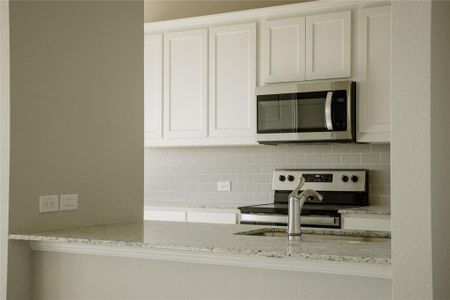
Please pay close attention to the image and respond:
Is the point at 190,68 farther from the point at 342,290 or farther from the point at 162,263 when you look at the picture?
the point at 342,290

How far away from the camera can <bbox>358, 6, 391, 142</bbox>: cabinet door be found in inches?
187

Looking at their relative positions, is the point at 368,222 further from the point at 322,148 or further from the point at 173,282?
the point at 173,282

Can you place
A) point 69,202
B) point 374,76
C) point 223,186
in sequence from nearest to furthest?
point 69,202, point 374,76, point 223,186

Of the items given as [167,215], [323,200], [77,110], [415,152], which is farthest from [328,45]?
[415,152]

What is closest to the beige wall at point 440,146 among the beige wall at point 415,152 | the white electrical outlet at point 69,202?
the beige wall at point 415,152

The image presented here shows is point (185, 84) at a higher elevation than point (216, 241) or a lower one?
higher

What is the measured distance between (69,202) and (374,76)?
2.47 metres

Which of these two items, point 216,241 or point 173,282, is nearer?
point 216,241

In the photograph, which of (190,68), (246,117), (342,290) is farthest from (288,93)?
(342,290)

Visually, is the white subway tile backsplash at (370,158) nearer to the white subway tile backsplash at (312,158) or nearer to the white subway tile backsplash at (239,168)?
the white subway tile backsplash at (239,168)

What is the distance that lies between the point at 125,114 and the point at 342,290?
185 centimetres

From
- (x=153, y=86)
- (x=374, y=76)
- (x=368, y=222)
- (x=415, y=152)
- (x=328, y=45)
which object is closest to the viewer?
(x=415, y=152)

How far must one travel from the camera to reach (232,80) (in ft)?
17.6

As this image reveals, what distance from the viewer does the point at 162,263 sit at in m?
2.97
